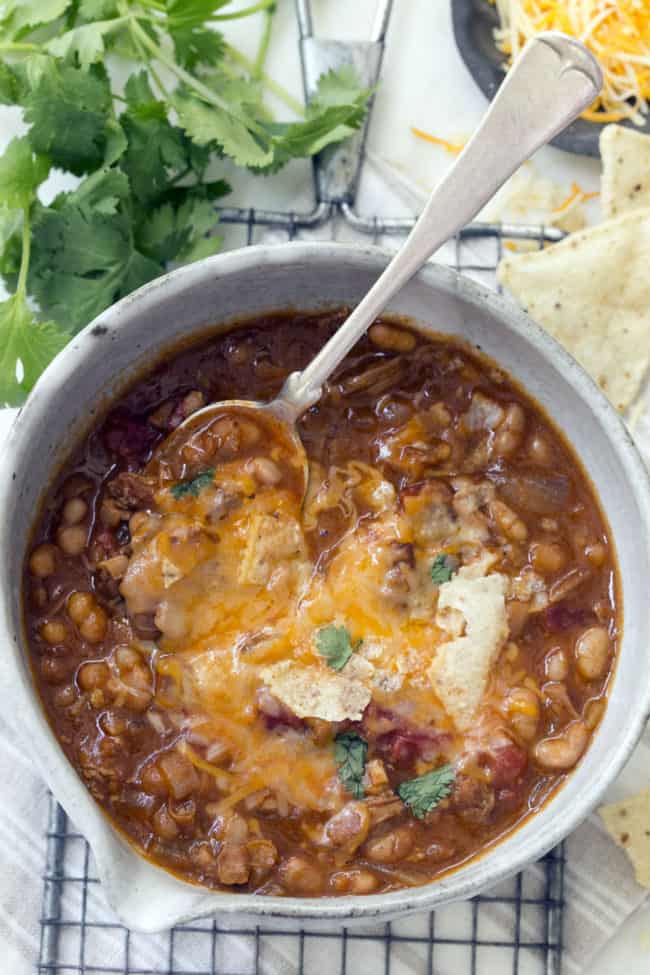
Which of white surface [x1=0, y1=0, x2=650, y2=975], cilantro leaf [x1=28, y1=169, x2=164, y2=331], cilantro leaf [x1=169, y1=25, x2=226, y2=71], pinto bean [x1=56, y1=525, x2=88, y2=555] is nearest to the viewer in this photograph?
pinto bean [x1=56, y1=525, x2=88, y2=555]

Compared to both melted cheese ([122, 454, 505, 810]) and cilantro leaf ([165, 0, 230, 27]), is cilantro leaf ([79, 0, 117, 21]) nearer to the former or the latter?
cilantro leaf ([165, 0, 230, 27])

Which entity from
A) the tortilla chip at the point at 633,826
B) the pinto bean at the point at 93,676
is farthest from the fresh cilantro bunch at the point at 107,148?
the tortilla chip at the point at 633,826

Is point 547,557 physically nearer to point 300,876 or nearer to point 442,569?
point 442,569

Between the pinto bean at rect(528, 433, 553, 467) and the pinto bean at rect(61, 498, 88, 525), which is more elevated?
the pinto bean at rect(528, 433, 553, 467)

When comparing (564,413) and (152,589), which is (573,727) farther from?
(152,589)

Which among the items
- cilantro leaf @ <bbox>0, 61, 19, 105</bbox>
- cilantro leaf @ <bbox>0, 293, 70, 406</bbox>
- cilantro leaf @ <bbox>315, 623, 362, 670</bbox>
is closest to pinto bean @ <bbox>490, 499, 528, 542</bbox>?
cilantro leaf @ <bbox>315, 623, 362, 670</bbox>

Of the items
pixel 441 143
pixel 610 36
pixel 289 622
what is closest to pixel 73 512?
pixel 289 622

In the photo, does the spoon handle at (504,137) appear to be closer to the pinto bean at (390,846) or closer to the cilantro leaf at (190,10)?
the cilantro leaf at (190,10)
